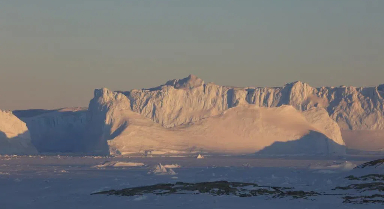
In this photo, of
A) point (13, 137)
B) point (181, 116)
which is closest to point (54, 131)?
point (13, 137)

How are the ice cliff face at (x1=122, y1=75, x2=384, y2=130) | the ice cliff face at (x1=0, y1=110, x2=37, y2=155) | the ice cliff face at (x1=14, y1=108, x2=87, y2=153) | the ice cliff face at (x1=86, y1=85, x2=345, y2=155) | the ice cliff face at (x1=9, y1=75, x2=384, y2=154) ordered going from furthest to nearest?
the ice cliff face at (x1=122, y1=75, x2=384, y2=130), the ice cliff face at (x1=14, y1=108, x2=87, y2=153), the ice cliff face at (x1=0, y1=110, x2=37, y2=155), the ice cliff face at (x1=9, y1=75, x2=384, y2=154), the ice cliff face at (x1=86, y1=85, x2=345, y2=155)

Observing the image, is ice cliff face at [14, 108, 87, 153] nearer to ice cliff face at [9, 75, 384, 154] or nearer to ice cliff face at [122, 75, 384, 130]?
ice cliff face at [9, 75, 384, 154]

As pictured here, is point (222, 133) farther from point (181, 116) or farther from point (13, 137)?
point (181, 116)

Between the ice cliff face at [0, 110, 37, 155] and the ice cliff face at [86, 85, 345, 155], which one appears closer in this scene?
the ice cliff face at [86, 85, 345, 155]

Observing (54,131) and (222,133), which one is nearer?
(222,133)

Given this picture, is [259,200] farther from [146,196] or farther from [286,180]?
[286,180]

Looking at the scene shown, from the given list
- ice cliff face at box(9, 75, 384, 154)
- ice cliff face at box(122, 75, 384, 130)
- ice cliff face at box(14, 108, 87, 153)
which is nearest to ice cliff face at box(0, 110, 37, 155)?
ice cliff face at box(9, 75, 384, 154)

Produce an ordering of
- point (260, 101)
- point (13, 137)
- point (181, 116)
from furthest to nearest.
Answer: point (260, 101)
point (181, 116)
point (13, 137)
